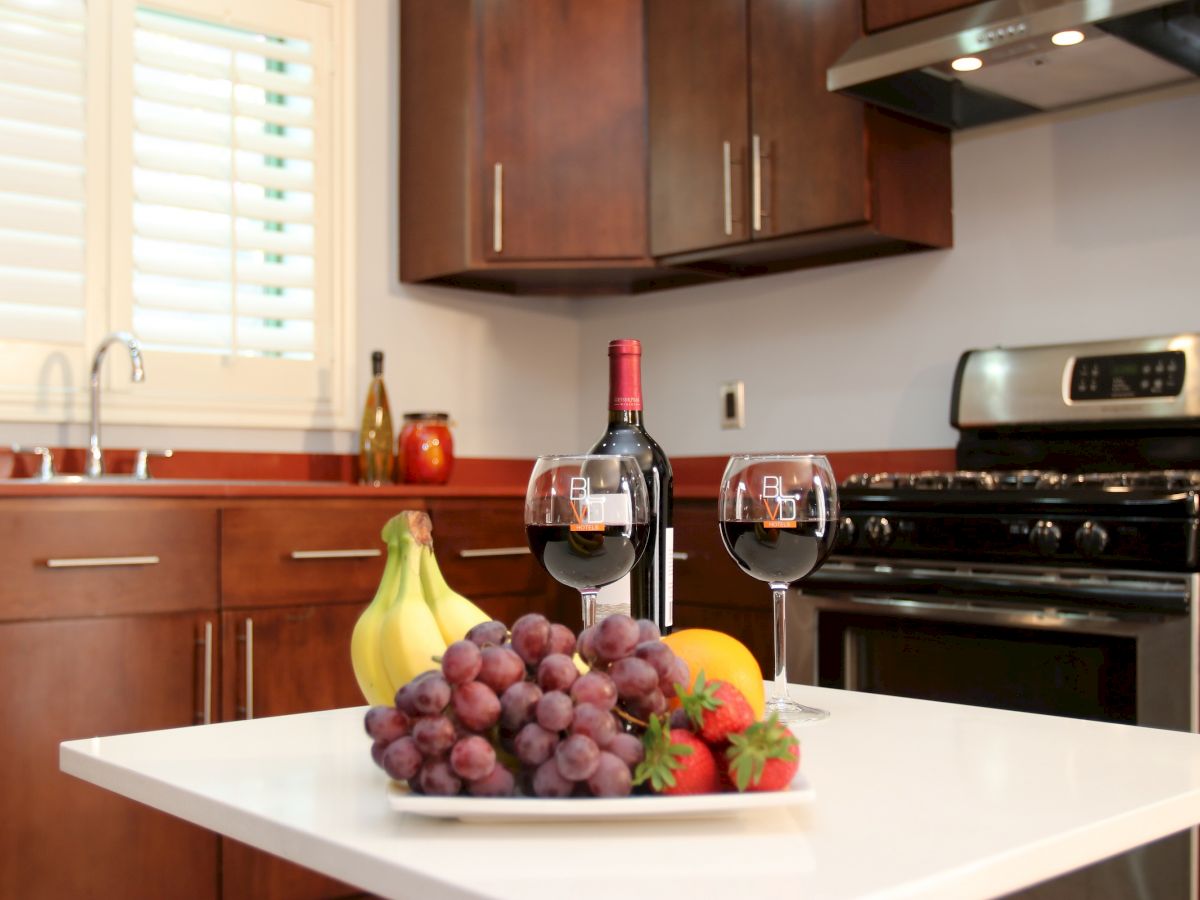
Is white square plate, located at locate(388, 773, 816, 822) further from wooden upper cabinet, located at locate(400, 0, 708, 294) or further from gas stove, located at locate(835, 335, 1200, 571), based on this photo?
wooden upper cabinet, located at locate(400, 0, 708, 294)

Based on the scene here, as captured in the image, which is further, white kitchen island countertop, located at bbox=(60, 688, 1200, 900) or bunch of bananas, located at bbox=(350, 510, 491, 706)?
bunch of bananas, located at bbox=(350, 510, 491, 706)

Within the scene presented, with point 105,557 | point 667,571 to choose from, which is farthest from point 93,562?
point 667,571

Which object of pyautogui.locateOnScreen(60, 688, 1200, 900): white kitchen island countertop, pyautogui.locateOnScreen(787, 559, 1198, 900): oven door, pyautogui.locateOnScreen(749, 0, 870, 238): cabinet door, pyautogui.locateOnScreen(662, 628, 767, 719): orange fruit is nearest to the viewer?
pyautogui.locateOnScreen(60, 688, 1200, 900): white kitchen island countertop

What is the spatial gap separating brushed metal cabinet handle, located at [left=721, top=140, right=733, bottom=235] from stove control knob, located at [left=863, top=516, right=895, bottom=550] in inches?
35.1

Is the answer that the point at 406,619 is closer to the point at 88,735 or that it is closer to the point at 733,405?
the point at 88,735

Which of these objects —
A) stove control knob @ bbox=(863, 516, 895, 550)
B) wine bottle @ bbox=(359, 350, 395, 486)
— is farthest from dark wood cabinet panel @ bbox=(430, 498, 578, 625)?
stove control knob @ bbox=(863, 516, 895, 550)

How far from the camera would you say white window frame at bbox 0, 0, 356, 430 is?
2752 millimetres

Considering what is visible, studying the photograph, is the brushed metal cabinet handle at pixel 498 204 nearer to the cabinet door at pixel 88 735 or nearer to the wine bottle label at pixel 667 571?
the cabinet door at pixel 88 735

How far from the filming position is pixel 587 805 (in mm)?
604

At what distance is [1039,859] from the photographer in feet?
1.97

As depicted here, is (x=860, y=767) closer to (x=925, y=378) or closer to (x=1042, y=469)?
(x=1042, y=469)

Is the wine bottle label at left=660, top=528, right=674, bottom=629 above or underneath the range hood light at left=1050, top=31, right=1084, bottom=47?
underneath

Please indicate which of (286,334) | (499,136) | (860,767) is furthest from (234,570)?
(860,767)

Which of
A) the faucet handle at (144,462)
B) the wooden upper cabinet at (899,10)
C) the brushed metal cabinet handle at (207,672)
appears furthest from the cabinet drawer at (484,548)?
the wooden upper cabinet at (899,10)
